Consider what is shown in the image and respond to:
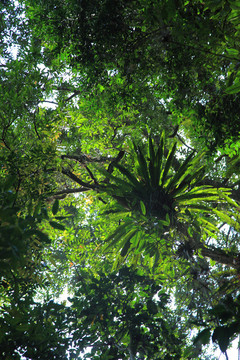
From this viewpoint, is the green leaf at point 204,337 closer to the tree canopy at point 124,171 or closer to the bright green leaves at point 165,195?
the tree canopy at point 124,171

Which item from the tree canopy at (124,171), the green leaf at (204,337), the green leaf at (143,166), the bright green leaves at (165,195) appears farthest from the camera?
the green leaf at (143,166)

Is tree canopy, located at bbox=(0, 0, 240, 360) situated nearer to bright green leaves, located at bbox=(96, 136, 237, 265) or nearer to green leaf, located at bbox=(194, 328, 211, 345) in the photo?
bright green leaves, located at bbox=(96, 136, 237, 265)

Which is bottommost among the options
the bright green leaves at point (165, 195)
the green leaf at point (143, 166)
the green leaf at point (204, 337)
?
the green leaf at point (204, 337)

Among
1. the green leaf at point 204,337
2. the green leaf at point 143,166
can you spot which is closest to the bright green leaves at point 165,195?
the green leaf at point 143,166

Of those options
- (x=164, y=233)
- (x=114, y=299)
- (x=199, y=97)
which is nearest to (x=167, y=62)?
(x=199, y=97)

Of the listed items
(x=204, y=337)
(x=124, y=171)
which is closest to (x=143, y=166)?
(x=124, y=171)

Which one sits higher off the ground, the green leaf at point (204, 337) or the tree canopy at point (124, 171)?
the tree canopy at point (124, 171)

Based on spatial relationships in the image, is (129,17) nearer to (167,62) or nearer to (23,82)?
(167,62)

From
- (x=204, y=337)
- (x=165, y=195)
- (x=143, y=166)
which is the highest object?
(x=143, y=166)

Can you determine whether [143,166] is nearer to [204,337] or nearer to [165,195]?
[165,195]

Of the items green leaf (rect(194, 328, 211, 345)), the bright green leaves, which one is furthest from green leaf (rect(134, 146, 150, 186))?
green leaf (rect(194, 328, 211, 345))

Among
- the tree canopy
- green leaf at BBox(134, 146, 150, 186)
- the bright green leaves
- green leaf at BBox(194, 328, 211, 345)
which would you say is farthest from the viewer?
green leaf at BBox(134, 146, 150, 186)

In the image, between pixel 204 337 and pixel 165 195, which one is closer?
pixel 204 337

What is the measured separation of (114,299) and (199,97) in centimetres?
315
